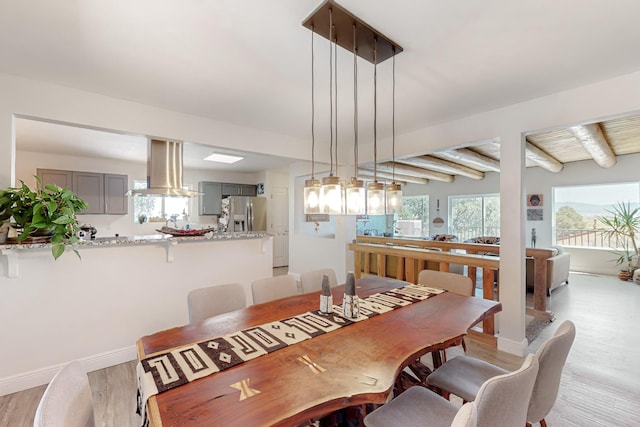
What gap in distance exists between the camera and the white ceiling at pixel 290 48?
1522 millimetres

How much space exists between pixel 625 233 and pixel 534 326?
4.64 meters

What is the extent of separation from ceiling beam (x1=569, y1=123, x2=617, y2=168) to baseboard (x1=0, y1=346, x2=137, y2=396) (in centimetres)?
510

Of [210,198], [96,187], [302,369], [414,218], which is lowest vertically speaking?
[302,369]

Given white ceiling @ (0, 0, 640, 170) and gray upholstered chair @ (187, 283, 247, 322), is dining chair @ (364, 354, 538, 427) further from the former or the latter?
white ceiling @ (0, 0, 640, 170)

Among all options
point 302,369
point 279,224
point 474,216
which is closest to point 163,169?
point 302,369

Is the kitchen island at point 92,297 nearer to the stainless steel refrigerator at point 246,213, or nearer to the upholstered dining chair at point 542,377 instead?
the upholstered dining chair at point 542,377

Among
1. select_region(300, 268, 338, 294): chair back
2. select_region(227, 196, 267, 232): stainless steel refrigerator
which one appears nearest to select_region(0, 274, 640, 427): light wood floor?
select_region(300, 268, 338, 294): chair back

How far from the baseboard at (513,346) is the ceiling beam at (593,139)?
7.72 feet

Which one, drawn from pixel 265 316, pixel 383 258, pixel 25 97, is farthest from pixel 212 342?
pixel 383 258

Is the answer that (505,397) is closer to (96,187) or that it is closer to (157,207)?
(96,187)

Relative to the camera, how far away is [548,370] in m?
1.32

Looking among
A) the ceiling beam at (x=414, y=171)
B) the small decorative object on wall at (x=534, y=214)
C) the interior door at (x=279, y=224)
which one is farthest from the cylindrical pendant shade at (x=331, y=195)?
the small decorative object on wall at (x=534, y=214)

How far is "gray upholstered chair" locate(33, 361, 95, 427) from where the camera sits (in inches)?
32.1

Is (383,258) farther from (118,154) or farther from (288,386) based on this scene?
(118,154)
